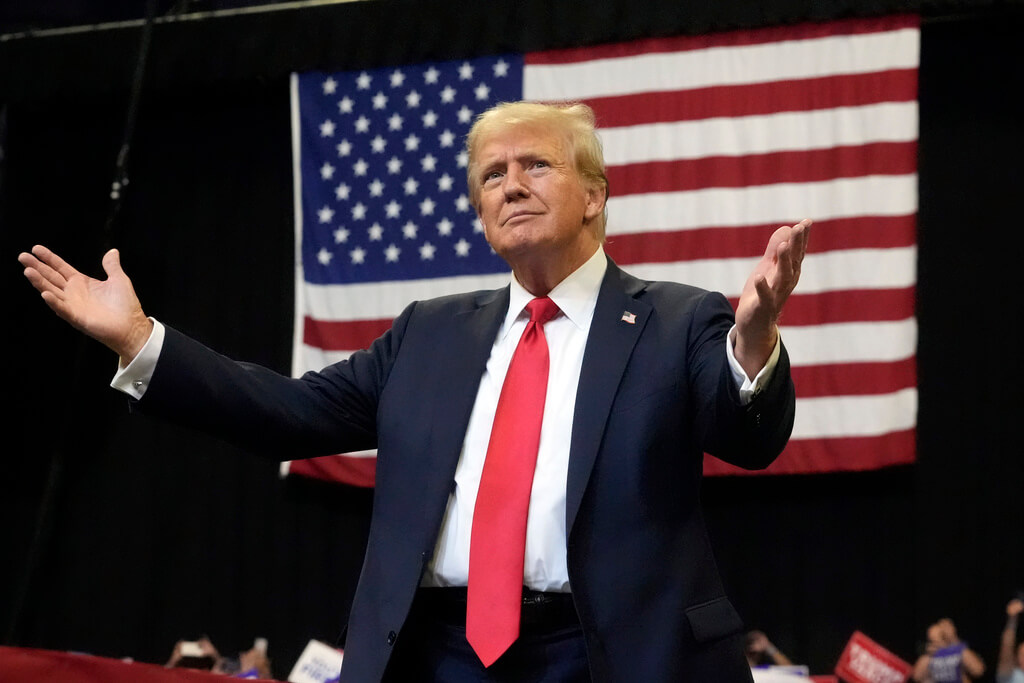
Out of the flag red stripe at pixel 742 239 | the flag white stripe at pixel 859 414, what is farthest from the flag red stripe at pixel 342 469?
the flag white stripe at pixel 859 414

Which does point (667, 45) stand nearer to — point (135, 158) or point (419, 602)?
point (135, 158)

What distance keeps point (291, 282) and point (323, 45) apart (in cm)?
111

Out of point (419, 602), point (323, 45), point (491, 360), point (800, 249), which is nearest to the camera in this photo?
point (800, 249)

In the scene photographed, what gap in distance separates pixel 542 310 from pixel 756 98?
2.88 m

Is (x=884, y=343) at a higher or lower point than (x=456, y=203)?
lower

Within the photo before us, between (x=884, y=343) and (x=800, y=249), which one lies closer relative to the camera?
(x=800, y=249)

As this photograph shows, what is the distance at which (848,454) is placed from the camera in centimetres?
420

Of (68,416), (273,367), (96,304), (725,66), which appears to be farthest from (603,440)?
(68,416)

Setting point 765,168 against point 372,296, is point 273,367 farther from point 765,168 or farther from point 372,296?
point 765,168

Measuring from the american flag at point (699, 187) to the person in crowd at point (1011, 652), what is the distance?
701mm

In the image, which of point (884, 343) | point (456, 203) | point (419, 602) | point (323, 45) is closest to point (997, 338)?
point (884, 343)

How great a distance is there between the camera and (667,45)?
4543mm

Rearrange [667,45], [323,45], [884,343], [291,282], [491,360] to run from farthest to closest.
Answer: [291,282] → [323,45] → [667,45] → [884,343] → [491,360]

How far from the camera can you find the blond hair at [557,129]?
2004 mm
